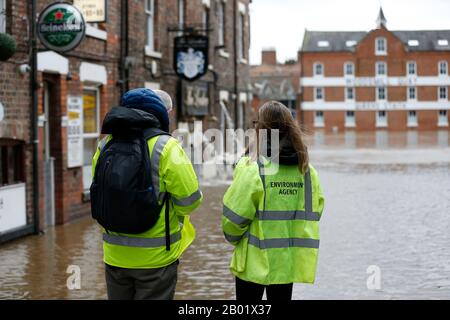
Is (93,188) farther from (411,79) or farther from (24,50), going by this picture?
(411,79)

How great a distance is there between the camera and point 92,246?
1112 cm

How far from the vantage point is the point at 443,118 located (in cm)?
5966

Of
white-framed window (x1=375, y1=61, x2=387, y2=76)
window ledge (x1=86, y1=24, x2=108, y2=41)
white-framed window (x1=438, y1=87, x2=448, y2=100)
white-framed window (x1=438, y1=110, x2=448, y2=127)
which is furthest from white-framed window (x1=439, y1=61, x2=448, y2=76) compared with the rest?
window ledge (x1=86, y1=24, x2=108, y2=41)

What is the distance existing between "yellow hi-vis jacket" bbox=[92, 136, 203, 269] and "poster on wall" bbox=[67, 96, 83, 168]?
364 inches

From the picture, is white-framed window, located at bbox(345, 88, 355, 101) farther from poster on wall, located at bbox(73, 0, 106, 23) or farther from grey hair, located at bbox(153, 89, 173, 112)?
grey hair, located at bbox(153, 89, 173, 112)

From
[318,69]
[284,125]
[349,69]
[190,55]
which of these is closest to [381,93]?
[349,69]

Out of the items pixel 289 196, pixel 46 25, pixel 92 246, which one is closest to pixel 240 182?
pixel 289 196

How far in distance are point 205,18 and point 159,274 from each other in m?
20.3

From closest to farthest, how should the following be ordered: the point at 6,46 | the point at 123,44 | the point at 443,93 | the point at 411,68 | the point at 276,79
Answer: the point at 6,46 < the point at 123,44 < the point at 443,93 < the point at 411,68 < the point at 276,79

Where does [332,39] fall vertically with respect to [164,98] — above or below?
above

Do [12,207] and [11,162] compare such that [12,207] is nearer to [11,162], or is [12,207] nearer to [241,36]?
[11,162]

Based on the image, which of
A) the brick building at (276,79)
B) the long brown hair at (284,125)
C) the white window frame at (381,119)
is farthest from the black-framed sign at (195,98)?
the white window frame at (381,119)

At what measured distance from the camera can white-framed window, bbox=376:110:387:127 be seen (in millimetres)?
62531

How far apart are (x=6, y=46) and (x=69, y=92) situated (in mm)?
3021
